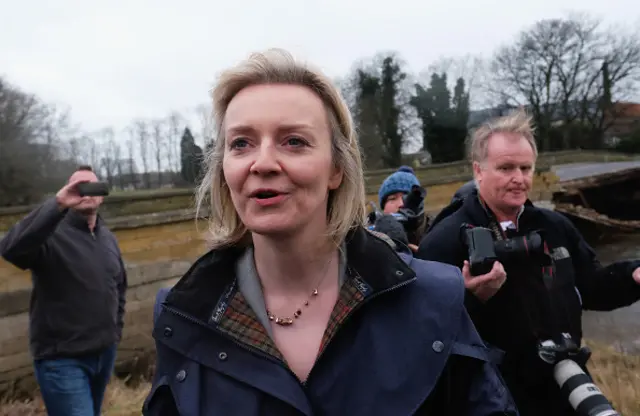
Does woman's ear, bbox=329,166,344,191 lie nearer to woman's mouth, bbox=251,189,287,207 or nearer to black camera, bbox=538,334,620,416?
woman's mouth, bbox=251,189,287,207

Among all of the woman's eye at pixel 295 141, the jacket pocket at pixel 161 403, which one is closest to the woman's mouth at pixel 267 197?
the woman's eye at pixel 295 141

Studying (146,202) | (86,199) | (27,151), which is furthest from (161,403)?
(27,151)

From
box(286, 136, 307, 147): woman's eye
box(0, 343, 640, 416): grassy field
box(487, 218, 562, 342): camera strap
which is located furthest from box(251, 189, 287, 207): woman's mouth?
box(0, 343, 640, 416): grassy field

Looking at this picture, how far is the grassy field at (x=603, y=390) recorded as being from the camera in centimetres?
414

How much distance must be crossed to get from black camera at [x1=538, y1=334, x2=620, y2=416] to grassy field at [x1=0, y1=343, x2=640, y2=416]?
2239 millimetres

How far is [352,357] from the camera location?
128 centimetres

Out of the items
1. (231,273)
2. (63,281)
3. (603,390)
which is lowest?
(603,390)

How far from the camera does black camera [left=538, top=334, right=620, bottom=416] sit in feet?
6.57

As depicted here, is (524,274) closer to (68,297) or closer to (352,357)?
(352,357)

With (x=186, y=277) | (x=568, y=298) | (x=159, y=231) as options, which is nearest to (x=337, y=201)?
(x=186, y=277)

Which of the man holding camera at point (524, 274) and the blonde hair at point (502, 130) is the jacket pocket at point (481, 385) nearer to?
the man holding camera at point (524, 274)

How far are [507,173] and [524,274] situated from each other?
462 mm

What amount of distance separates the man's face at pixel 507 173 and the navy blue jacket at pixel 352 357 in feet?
3.89

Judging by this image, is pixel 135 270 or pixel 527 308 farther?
pixel 135 270
